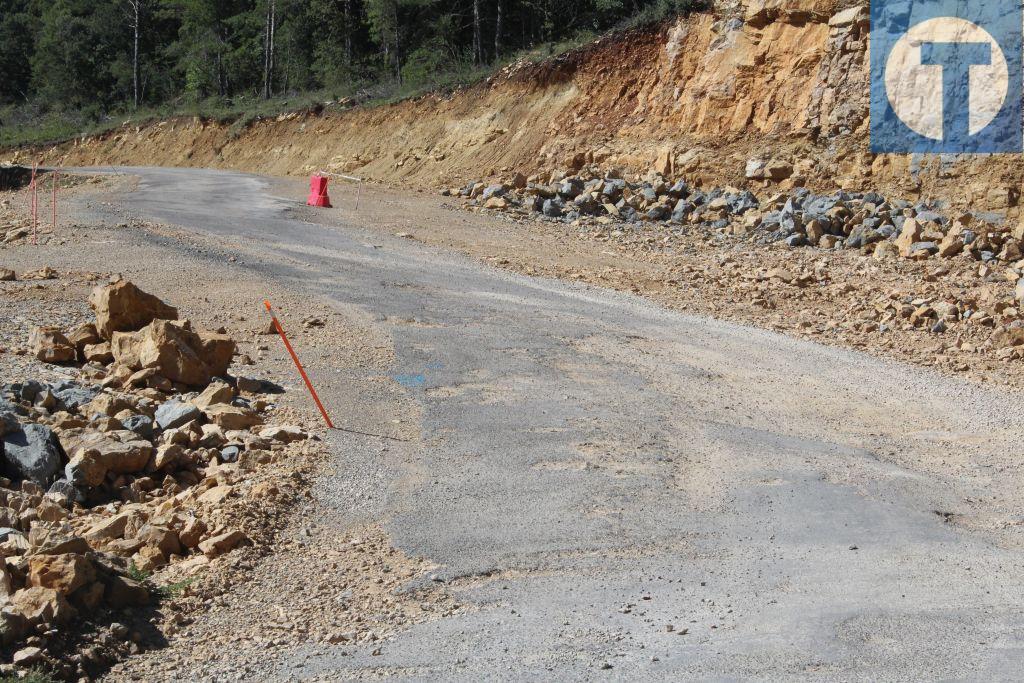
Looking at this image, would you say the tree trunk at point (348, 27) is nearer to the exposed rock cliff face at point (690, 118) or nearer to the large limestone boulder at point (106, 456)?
the exposed rock cliff face at point (690, 118)

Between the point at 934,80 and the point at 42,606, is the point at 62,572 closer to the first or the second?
the point at 42,606

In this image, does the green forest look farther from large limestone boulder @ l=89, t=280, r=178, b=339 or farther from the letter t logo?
large limestone boulder @ l=89, t=280, r=178, b=339

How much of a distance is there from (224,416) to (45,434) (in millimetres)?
1484

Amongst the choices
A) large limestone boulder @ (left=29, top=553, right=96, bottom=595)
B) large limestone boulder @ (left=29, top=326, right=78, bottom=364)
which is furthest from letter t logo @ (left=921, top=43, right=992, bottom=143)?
large limestone boulder @ (left=29, top=553, right=96, bottom=595)

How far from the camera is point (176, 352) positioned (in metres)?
9.77

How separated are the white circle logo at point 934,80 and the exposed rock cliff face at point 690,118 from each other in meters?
0.74

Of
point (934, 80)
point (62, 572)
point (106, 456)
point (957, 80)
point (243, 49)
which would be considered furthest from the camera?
point (243, 49)

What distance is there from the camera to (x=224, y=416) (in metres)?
8.80

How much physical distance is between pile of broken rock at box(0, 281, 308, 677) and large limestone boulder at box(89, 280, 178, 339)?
0.05 ft

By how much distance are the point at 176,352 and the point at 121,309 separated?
1.13 m

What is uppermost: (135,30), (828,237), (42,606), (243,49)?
(135,30)

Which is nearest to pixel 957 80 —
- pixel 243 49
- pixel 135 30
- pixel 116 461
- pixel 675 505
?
pixel 675 505

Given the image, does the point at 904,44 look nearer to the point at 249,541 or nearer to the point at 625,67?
the point at 625,67

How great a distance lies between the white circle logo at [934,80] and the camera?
64.3ft
